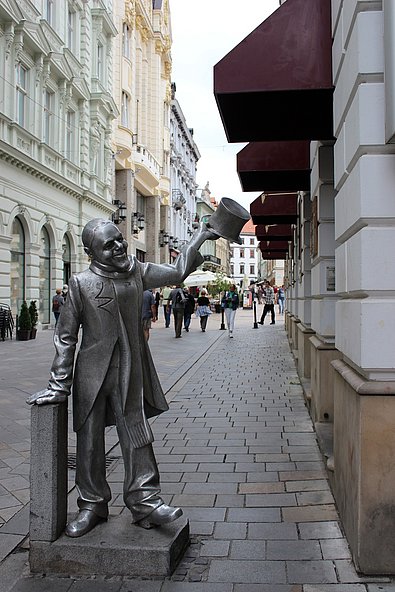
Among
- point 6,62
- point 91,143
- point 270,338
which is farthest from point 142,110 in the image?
point 270,338

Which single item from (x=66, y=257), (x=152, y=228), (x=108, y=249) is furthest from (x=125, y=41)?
(x=108, y=249)

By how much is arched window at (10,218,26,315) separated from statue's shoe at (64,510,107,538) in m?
16.4

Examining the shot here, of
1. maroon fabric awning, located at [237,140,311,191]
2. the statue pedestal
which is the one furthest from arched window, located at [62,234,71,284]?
the statue pedestal

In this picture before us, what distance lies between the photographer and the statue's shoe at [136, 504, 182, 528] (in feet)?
11.4

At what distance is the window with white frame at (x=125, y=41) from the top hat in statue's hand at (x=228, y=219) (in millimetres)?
33030

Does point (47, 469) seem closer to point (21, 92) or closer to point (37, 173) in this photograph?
point (37, 173)

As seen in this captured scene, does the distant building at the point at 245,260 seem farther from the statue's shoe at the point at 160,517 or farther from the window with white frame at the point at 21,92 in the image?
the statue's shoe at the point at 160,517

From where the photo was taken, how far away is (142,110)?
4050cm

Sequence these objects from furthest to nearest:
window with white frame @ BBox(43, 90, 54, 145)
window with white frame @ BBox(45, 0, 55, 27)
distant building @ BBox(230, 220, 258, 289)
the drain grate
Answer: distant building @ BBox(230, 220, 258, 289) < window with white frame @ BBox(43, 90, 54, 145) < window with white frame @ BBox(45, 0, 55, 27) < the drain grate

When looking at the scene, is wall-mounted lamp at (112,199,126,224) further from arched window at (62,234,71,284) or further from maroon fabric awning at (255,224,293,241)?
maroon fabric awning at (255,224,293,241)

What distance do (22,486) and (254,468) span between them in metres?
1.91

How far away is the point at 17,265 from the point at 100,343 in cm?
1688

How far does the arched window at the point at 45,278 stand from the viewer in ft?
71.3

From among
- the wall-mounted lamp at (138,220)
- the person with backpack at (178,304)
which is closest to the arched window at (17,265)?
the person with backpack at (178,304)
